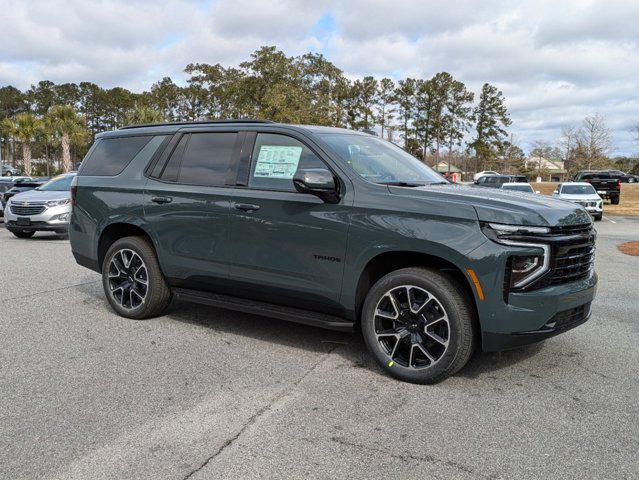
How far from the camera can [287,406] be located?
362 centimetres

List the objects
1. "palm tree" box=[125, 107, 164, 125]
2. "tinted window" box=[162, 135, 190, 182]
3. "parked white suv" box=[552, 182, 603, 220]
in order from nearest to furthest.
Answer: "tinted window" box=[162, 135, 190, 182] < "parked white suv" box=[552, 182, 603, 220] < "palm tree" box=[125, 107, 164, 125]

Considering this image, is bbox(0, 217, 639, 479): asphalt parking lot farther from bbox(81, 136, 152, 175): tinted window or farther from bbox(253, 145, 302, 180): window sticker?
bbox(81, 136, 152, 175): tinted window

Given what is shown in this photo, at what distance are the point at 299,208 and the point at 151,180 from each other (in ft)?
6.08

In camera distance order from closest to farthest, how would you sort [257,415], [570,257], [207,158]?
1. [257,415]
2. [570,257]
3. [207,158]

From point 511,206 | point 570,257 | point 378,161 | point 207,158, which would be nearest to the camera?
point 511,206

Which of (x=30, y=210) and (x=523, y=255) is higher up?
(x=523, y=255)

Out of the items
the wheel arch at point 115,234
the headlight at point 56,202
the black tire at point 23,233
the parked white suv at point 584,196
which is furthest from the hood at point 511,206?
the parked white suv at point 584,196

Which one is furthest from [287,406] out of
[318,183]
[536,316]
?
[536,316]

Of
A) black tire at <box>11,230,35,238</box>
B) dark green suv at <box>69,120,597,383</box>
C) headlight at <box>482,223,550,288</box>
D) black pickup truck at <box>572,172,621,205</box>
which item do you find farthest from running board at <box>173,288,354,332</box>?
black pickup truck at <box>572,172,621,205</box>

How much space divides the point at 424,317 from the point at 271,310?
→ 132 cm

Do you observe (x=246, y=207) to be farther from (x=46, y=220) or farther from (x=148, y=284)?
(x=46, y=220)

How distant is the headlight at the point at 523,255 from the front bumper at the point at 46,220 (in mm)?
12084

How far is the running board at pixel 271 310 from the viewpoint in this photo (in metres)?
4.32

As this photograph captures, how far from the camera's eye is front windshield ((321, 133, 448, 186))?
4500 mm
